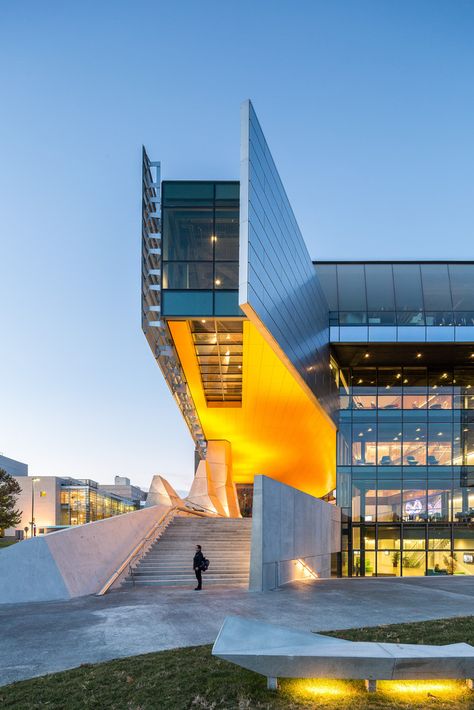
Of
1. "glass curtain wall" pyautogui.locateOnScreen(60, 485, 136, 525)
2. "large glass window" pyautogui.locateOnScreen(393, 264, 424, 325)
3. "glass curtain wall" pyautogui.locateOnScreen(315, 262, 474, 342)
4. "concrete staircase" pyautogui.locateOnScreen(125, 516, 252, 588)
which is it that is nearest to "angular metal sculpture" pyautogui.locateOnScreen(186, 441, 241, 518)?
"concrete staircase" pyautogui.locateOnScreen(125, 516, 252, 588)

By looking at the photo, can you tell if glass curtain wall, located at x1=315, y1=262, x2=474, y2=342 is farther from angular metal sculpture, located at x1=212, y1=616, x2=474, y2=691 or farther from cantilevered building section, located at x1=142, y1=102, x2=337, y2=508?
angular metal sculpture, located at x1=212, y1=616, x2=474, y2=691

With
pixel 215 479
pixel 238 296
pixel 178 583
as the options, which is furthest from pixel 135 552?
pixel 215 479

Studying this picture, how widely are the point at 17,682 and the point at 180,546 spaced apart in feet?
40.7

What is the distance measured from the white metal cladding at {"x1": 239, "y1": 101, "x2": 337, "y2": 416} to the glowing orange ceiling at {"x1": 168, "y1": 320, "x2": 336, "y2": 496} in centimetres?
99

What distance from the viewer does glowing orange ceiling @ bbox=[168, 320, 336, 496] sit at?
21156 millimetres

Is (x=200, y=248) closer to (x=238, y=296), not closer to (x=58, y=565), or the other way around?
(x=238, y=296)

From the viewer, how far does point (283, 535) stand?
1517cm

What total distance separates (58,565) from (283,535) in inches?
244

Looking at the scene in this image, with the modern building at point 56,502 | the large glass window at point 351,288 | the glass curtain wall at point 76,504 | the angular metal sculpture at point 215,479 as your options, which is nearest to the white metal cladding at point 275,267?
the large glass window at point 351,288

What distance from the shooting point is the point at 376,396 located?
1132 inches

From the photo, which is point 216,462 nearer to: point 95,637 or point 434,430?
point 434,430

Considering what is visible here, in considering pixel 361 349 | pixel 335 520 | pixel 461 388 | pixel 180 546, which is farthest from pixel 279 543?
pixel 461 388

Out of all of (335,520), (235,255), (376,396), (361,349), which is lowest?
(335,520)

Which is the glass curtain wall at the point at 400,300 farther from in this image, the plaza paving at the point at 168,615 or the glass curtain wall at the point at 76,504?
the glass curtain wall at the point at 76,504
